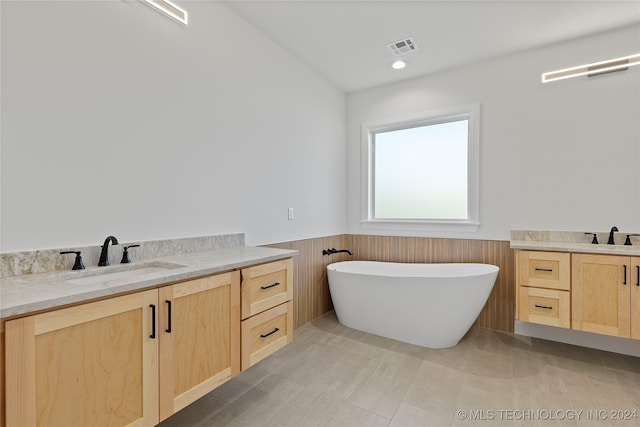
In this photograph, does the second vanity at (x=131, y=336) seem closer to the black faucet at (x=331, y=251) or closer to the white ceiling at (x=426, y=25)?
the black faucet at (x=331, y=251)

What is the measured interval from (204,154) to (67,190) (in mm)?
808

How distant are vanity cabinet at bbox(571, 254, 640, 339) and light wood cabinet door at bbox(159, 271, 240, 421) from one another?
240cm

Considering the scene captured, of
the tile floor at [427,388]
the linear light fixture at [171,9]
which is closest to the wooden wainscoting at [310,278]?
the tile floor at [427,388]

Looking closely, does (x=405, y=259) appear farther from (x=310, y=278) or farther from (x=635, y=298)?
(x=635, y=298)

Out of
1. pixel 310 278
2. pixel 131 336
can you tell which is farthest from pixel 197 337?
pixel 310 278

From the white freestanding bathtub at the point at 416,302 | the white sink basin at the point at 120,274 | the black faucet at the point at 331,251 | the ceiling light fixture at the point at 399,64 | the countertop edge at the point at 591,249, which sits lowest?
the white freestanding bathtub at the point at 416,302

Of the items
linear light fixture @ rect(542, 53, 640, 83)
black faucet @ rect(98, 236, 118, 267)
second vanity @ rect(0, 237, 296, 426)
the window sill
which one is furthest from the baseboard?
black faucet @ rect(98, 236, 118, 267)

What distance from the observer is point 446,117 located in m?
3.13

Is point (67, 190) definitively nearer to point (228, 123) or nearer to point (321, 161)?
point (228, 123)

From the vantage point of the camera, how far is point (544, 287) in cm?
227

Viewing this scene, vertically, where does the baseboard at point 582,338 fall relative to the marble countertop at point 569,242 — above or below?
below

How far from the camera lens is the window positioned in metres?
3.03

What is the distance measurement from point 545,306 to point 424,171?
172 centimetres

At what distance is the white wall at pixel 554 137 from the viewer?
239 cm
